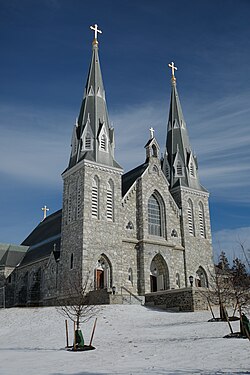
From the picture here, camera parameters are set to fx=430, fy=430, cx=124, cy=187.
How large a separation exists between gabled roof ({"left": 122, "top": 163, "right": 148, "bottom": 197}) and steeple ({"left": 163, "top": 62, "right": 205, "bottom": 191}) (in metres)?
3.94

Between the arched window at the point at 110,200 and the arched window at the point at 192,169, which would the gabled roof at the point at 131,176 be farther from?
the arched window at the point at 192,169

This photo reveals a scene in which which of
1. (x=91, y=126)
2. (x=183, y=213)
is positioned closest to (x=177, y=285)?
(x=183, y=213)

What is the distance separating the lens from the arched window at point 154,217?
126 ft

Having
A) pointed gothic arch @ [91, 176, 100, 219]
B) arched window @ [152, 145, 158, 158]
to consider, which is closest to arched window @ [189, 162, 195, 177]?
arched window @ [152, 145, 158, 158]

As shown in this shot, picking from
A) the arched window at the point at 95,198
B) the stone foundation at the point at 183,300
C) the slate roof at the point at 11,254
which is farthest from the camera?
the slate roof at the point at 11,254

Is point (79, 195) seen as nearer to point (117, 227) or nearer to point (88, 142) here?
point (117, 227)

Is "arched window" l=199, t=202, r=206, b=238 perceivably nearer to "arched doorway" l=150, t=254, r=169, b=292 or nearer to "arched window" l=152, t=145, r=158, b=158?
"arched doorway" l=150, t=254, r=169, b=292

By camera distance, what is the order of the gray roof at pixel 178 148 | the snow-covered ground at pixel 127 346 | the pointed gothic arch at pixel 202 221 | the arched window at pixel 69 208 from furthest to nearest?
the gray roof at pixel 178 148 < the pointed gothic arch at pixel 202 221 < the arched window at pixel 69 208 < the snow-covered ground at pixel 127 346

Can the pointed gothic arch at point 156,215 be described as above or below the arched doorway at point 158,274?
above

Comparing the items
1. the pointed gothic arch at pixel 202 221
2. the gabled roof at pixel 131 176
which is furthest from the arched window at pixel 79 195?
the pointed gothic arch at pixel 202 221

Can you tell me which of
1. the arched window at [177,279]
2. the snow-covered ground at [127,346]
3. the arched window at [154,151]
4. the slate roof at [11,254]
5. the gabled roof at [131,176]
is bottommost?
the snow-covered ground at [127,346]

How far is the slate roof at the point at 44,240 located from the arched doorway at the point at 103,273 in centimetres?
502

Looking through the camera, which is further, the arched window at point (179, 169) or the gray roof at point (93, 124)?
the arched window at point (179, 169)

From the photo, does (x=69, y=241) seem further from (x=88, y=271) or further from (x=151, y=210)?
(x=151, y=210)
